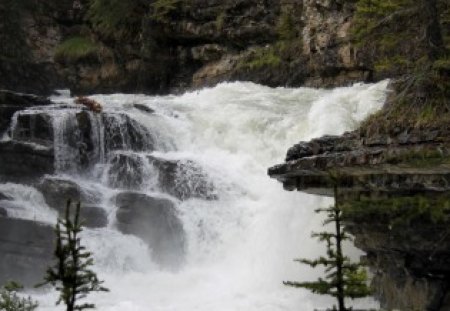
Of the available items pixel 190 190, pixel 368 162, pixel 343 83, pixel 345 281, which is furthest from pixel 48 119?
pixel 345 281

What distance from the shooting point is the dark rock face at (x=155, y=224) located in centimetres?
1408

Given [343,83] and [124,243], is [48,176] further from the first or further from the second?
[343,83]

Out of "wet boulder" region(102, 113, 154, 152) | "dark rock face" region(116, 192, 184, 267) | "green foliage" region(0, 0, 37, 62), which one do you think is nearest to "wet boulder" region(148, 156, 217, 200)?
"dark rock face" region(116, 192, 184, 267)

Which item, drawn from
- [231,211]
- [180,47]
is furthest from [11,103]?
[180,47]

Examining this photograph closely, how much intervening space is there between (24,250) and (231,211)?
4856 millimetres

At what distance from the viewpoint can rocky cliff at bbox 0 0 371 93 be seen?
23312 mm

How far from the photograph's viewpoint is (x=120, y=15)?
95.7 ft

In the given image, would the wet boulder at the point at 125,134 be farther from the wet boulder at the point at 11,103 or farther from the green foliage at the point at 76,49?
the green foliage at the point at 76,49

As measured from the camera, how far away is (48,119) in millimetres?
17906

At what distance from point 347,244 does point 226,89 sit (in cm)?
1508

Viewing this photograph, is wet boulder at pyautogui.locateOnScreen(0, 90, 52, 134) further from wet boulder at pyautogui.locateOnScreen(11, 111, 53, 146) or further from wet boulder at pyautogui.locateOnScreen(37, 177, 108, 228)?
wet boulder at pyautogui.locateOnScreen(37, 177, 108, 228)

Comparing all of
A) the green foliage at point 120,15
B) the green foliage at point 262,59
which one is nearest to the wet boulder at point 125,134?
the green foliage at point 262,59

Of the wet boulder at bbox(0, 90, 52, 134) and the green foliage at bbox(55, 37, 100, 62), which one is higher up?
the green foliage at bbox(55, 37, 100, 62)

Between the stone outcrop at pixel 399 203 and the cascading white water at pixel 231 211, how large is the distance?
1264 mm
